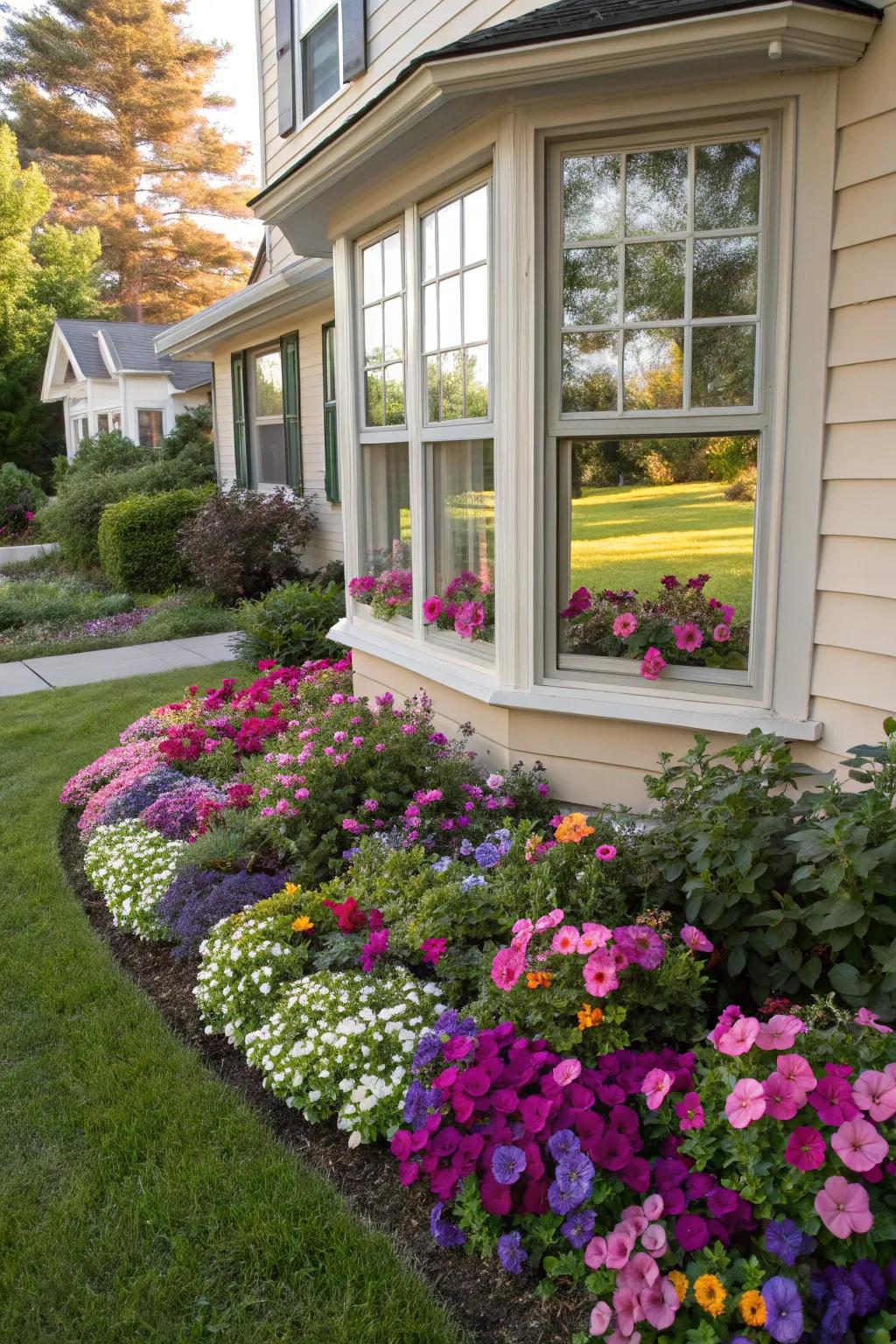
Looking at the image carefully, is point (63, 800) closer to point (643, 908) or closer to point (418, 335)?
point (418, 335)

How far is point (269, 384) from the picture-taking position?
39.5ft

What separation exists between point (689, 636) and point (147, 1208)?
247cm

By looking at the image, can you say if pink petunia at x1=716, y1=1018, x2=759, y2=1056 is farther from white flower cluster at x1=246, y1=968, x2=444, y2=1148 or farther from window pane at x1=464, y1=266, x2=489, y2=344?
window pane at x1=464, y1=266, x2=489, y2=344

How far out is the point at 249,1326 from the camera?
2141 mm

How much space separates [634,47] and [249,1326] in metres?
3.51

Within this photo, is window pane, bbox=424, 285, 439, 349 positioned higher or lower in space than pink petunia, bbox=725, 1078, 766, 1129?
higher

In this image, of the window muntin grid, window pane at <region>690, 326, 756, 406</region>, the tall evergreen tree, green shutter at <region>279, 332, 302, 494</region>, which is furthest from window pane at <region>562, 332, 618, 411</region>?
the tall evergreen tree

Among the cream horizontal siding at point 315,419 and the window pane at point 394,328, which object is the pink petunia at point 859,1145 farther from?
the cream horizontal siding at point 315,419

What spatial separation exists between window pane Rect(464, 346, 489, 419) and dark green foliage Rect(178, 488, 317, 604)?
6359mm

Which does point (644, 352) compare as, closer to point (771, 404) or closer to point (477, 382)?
point (771, 404)

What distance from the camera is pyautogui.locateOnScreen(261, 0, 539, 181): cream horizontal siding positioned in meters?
5.29

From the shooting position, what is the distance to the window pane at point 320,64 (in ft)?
24.8

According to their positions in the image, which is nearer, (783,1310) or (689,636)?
(783,1310)

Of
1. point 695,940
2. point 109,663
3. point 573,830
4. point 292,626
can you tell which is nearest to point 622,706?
point 573,830
